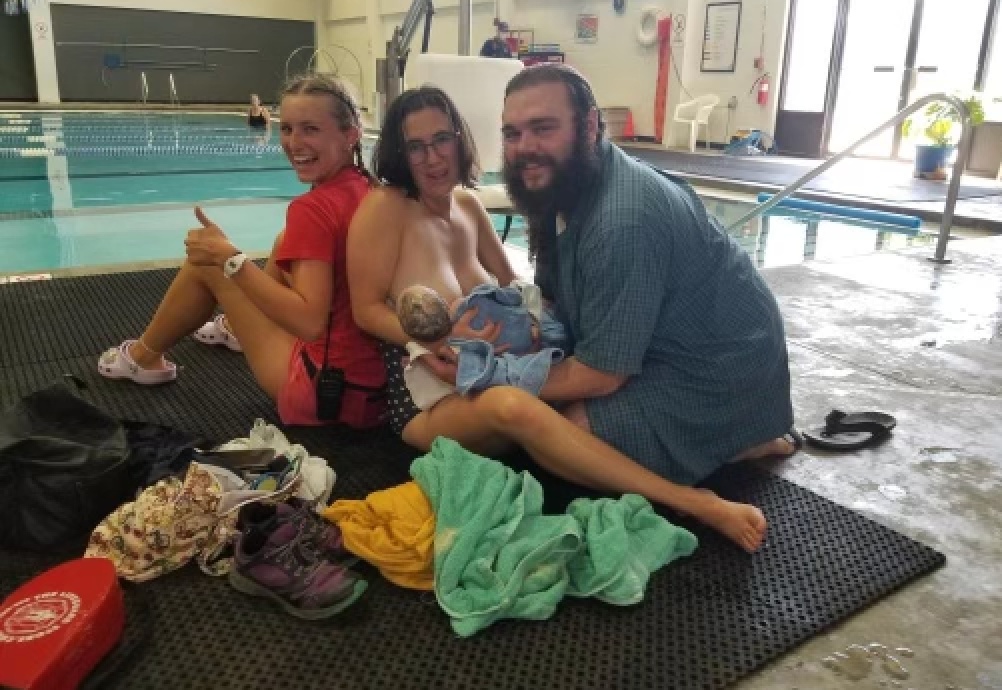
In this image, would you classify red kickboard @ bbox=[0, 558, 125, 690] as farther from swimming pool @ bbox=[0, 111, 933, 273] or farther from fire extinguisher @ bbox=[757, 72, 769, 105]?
fire extinguisher @ bbox=[757, 72, 769, 105]

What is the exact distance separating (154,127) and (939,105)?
11.9 metres

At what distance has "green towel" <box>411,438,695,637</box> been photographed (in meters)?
1.51

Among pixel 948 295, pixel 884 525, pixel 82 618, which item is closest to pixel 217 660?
pixel 82 618

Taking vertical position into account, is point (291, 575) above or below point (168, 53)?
below

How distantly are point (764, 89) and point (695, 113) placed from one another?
1137 mm

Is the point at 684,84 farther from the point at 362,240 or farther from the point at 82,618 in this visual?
the point at 82,618

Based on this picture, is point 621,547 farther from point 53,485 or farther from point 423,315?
point 53,485

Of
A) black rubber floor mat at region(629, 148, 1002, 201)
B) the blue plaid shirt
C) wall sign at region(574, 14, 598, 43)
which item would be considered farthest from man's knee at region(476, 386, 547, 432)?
wall sign at region(574, 14, 598, 43)

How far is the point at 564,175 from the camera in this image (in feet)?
5.76

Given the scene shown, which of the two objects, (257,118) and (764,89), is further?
(257,118)

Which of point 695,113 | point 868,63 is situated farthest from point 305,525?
point 695,113

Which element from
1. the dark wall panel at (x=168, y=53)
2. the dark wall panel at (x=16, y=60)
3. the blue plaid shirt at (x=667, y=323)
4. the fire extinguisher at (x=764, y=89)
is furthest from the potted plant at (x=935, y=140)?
the dark wall panel at (x=16, y=60)

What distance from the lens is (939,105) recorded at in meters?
8.53

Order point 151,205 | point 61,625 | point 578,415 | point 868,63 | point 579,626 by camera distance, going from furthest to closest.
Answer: point 868,63 → point 151,205 → point 578,415 → point 579,626 → point 61,625
